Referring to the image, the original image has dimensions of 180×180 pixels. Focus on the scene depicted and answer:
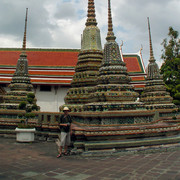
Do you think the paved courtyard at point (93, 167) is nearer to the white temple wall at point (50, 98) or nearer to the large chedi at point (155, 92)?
the large chedi at point (155, 92)

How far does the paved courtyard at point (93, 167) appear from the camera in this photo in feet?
13.0

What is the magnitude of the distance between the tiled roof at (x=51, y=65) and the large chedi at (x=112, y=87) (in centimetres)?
1172

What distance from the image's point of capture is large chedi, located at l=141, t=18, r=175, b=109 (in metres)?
14.1

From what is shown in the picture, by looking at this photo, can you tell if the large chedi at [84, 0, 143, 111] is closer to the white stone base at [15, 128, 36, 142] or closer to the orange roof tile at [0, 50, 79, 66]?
the white stone base at [15, 128, 36, 142]

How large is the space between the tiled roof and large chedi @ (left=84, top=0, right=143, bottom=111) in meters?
→ 11.7

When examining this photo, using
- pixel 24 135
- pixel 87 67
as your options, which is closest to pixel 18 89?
pixel 87 67

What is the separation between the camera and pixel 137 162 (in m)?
4.99

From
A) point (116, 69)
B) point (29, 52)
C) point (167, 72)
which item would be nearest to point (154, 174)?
point (116, 69)

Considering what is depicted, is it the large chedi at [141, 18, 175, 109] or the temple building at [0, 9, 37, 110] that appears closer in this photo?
the temple building at [0, 9, 37, 110]

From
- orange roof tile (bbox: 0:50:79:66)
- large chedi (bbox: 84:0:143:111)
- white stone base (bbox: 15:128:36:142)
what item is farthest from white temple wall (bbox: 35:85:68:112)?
large chedi (bbox: 84:0:143:111)

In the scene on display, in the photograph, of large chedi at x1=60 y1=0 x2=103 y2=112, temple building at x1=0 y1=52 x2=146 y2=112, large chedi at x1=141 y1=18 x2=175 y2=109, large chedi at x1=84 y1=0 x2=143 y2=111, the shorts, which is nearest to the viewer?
the shorts

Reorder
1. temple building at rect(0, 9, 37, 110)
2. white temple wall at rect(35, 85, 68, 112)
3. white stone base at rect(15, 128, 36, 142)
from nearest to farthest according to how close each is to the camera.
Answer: white stone base at rect(15, 128, 36, 142)
temple building at rect(0, 9, 37, 110)
white temple wall at rect(35, 85, 68, 112)

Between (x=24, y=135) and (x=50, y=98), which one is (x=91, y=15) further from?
(x=50, y=98)

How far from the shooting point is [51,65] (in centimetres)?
2250
